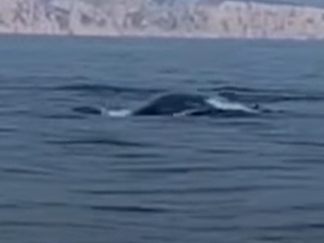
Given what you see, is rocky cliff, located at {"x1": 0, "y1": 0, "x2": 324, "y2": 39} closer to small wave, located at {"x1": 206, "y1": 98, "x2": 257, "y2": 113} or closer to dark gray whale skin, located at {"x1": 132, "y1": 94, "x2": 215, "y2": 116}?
small wave, located at {"x1": 206, "y1": 98, "x2": 257, "y2": 113}

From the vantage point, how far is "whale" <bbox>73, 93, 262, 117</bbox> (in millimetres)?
29328

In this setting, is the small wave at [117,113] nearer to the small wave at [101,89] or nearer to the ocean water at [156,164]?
the ocean water at [156,164]

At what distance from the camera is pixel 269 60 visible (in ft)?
182

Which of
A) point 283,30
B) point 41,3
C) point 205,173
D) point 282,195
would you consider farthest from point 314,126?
point 283,30

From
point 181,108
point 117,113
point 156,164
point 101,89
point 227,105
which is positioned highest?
point 101,89

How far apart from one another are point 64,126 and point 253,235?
10809 mm

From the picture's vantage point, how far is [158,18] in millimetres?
67938

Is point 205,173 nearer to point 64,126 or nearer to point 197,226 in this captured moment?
point 197,226

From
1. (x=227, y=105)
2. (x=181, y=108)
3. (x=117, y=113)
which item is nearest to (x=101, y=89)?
(x=227, y=105)

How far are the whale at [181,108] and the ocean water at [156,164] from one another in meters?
0.43

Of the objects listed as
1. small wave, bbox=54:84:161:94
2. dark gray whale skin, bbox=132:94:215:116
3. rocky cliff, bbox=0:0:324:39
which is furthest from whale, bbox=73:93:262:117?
rocky cliff, bbox=0:0:324:39

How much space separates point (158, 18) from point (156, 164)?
46.3 meters

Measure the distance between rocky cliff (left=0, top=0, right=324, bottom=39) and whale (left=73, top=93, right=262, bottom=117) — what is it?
105 ft

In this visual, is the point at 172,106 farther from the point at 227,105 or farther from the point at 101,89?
the point at 101,89
